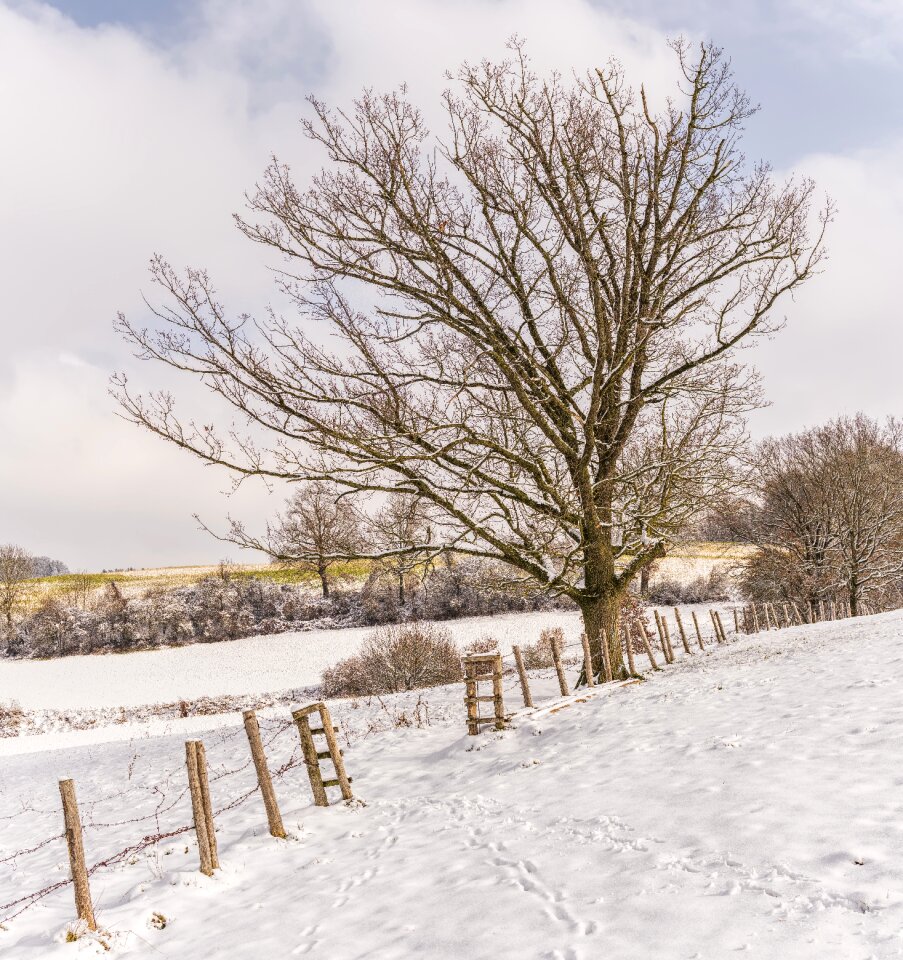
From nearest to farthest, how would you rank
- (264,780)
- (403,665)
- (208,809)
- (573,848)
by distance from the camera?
1. (573,848)
2. (208,809)
3. (264,780)
4. (403,665)

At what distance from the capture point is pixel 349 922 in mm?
5375

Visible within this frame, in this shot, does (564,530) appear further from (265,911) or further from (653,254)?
(265,911)

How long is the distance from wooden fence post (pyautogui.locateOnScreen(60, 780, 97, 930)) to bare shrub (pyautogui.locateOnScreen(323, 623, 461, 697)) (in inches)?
754

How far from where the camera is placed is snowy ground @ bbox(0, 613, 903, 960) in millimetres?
4168

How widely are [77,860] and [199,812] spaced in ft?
4.17

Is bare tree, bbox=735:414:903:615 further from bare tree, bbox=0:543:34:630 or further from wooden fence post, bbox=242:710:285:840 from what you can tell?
bare tree, bbox=0:543:34:630

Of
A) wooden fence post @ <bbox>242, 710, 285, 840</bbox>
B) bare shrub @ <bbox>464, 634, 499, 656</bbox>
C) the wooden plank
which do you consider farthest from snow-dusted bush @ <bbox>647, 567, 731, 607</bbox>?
wooden fence post @ <bbox>242, 710, 285, 840</bbox>

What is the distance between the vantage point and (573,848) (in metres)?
5.70

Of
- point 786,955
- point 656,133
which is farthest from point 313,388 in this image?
point 786,955

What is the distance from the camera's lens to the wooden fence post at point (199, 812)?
22.6ft

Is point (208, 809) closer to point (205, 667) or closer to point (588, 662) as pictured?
point (588, 662)

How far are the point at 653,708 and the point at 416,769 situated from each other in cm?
414

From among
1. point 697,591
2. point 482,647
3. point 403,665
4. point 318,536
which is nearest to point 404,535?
point 318,536

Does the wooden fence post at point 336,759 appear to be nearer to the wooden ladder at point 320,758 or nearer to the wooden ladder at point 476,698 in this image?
the wooden ladder at point 320,758
